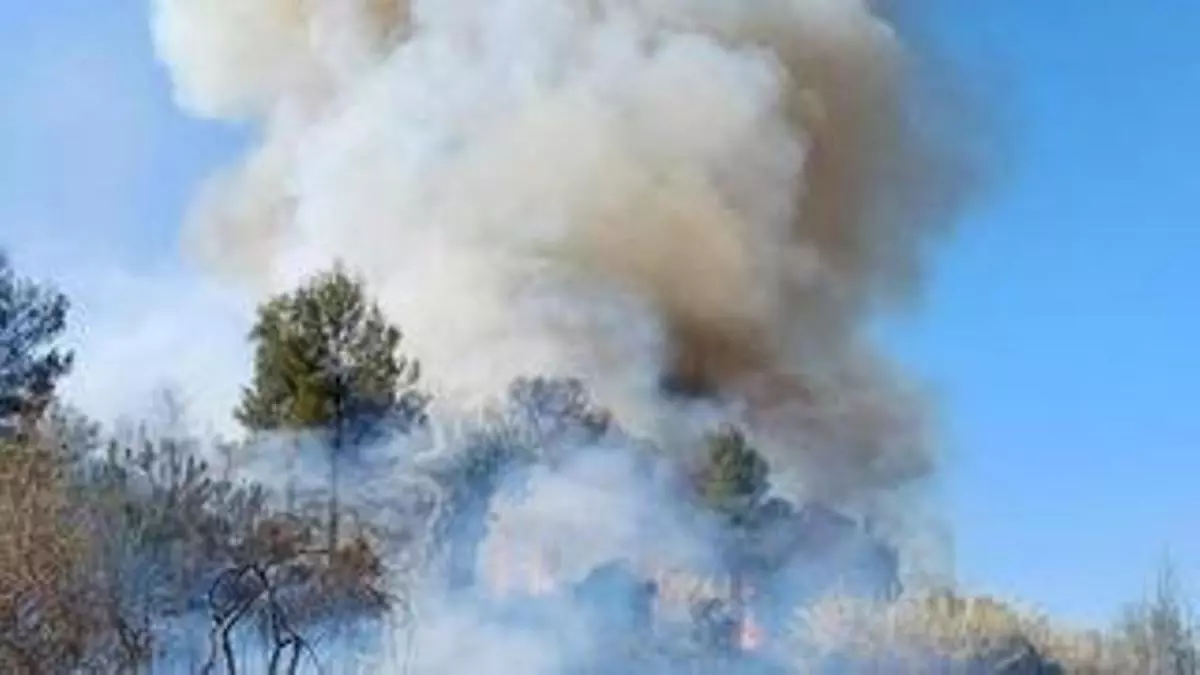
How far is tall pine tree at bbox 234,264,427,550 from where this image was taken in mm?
31438

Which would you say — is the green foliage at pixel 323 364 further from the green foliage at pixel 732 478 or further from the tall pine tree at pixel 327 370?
the green foliage at pixel 732 478

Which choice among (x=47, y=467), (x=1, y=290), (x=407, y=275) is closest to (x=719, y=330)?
(x=407, y=275)

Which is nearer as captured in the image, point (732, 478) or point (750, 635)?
point (750, 635)

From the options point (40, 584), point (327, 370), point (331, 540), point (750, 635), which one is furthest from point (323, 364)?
point (40, 584)

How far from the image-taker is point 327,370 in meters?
31.7

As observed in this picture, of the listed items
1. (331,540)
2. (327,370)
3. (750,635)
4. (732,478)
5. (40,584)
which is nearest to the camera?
(40,584)

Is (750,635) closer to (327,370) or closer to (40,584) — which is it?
(327,370)

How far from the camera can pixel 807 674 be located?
36531 mm

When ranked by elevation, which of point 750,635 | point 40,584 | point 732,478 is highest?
point 732,478

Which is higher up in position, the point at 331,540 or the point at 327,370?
the point at 327,370

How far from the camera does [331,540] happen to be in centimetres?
2648

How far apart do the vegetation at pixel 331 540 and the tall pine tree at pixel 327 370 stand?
0.03m

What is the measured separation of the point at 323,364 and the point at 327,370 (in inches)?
6.3

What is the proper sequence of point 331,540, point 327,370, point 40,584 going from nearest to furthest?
point 40,584 < point 331,540 < point 327,370
